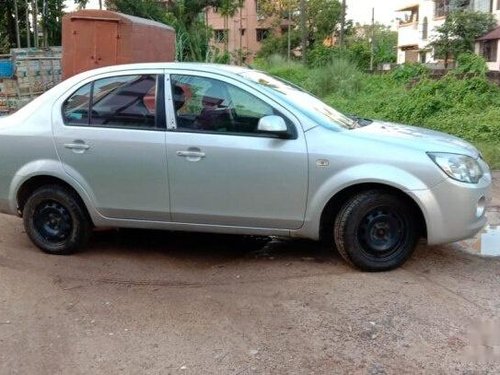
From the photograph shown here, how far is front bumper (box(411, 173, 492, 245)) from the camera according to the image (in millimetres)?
4723

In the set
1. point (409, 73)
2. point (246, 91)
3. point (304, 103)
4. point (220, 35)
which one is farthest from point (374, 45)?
point (246, 91)

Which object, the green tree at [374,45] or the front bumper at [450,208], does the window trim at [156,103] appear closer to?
the front bumper at [450,208]

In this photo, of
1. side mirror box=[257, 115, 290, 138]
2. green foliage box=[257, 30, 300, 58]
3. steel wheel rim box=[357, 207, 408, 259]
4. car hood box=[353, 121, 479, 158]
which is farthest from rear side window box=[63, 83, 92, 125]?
green foliage box=[257, 30, 300, 58]

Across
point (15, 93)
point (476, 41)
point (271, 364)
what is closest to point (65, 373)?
point (271, 364)

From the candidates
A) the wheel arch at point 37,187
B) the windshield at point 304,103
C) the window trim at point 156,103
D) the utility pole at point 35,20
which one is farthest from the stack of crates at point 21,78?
the utility pole at point 35,20

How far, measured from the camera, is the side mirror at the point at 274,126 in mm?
4871

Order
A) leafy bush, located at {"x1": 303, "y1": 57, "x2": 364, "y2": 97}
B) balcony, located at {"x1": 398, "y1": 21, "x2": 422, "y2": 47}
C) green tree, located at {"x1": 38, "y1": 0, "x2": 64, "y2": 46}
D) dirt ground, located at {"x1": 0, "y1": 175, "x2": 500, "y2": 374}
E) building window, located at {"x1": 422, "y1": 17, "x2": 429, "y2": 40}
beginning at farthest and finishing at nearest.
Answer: balcony, located at {"x1": 398, "y1": 21, "x2": 422, "y2": 47} → building window, located at {"x1": 422, "y1": 17, "x2": 429, "y2": 40} → green tree, located at {"x1": 38, "y1": 0, "x2": 64, "y2": 46} → leafy bush, located at {"x1": 303, "y1": 57, "x2": 364, "y2": 97} → dirt ground, located at {"x1": 0, "y1": 175, "x2": 500, "y2": 374}

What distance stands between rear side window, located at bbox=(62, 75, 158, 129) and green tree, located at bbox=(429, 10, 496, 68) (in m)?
31.4

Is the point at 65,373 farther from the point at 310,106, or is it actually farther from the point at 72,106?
the point at 310,106

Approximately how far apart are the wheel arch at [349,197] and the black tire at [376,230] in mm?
34

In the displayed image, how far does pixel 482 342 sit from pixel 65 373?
98.2 inches

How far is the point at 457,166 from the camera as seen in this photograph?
4777 mm

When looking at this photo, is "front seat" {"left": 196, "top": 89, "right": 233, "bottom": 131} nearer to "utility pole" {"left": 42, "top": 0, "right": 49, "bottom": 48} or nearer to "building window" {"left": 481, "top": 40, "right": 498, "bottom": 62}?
"utility pole" {"left": 42, "top": 0, "right": 49, "bottom": 48}

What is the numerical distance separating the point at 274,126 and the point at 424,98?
11.6m
